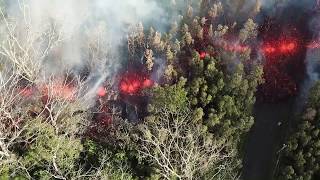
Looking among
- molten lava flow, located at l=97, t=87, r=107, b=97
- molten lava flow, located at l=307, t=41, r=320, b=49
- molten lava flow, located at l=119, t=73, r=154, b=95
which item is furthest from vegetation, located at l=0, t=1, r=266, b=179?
molten lava flow, located at l=307, t=41, r=320, b=49

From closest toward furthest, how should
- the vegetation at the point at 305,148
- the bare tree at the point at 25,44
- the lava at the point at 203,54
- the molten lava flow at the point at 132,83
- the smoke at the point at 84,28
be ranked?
1. the bare tree at the point at 25,44
2. the vegetation at the point at 305,148
3. the lava at the point at 203,54
4. the molten lava flow at the point at 132,83
5. the smoke at the point at 84,28

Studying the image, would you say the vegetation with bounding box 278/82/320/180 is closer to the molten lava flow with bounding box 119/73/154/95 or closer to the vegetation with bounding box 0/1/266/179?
the vegetation with bounding box 0/1/266/179

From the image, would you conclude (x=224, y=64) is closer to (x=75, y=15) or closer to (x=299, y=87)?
(x=299, y=87)

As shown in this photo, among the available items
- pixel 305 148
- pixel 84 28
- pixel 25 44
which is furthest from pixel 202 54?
pixel 25 44

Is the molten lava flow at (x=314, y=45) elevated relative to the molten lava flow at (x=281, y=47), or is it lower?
elevated

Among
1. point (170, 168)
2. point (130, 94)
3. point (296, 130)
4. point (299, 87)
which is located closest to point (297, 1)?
point (299, 87)

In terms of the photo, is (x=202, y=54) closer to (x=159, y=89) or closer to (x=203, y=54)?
(x=203, y=54)

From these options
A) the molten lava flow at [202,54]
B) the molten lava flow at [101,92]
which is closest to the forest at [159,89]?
the molten lava flow at [101,92]

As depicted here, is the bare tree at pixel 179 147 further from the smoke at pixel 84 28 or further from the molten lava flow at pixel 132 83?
the smoke at pixel 84 28
